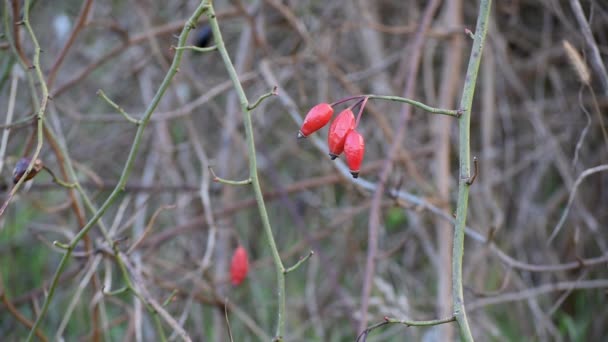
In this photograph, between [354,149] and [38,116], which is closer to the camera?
[354,149]

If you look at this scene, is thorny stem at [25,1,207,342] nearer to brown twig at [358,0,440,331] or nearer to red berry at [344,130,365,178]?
red berry at [344,130,365,178]

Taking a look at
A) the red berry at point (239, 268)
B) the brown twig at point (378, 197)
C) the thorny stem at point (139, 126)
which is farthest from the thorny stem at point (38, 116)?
the brown twig at point (378, 197)

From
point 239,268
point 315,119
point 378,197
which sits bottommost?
point 239,268

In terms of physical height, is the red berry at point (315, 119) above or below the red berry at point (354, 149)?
above

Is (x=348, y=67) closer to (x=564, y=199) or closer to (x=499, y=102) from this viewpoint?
(x=499, y=102)

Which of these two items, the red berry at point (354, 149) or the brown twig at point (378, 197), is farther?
the brown twig at point (378, 197)

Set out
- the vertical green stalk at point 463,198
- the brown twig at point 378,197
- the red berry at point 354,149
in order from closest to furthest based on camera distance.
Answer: the vertical green stalk at point 463,198 < the red berry at point 354,149 < the brown twig at point 378,197

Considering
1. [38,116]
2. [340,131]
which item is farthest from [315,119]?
[38,116]

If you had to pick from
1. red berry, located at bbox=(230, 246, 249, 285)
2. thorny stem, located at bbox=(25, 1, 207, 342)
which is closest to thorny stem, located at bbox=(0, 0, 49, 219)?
thorny stem, located at bbox=(25, 1, 207, 342)

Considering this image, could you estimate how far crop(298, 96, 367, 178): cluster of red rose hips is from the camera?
1.03 meters

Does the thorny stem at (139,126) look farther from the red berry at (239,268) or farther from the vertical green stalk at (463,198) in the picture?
the red berry at (239,268)

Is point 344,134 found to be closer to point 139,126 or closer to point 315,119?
point 315,119

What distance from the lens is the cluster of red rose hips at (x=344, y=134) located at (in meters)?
1.03

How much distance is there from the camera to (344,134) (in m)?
1.05
